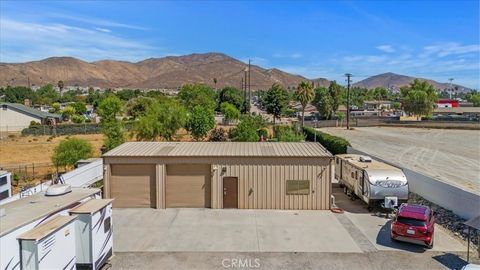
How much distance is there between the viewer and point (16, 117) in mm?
65375

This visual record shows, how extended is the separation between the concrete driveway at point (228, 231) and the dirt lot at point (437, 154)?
1235cm

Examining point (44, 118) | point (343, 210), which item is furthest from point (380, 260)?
point (44, 118)

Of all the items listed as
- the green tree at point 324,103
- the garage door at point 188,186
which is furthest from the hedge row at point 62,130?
the green tree at point 324,103

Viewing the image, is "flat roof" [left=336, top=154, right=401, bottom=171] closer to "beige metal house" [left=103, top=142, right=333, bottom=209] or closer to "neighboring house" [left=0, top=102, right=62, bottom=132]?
"beige metal house" [left=103, top=142, right=333, bottom=209]

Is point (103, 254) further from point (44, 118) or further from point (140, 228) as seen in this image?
point (44, 118)

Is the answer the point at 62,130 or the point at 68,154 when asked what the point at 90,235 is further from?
the point at 62,130

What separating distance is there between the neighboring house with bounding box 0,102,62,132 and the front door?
183 feet

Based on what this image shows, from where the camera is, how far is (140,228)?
55.2ft

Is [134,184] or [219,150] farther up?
[219,150]

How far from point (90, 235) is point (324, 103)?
76551mm

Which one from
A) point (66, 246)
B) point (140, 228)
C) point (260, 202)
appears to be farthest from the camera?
point (260, 202)

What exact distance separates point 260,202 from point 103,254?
30.0ft

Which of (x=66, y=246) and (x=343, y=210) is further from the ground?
(x=66, y=246)

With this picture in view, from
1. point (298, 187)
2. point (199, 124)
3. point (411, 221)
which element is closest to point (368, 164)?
point (298, 187)
